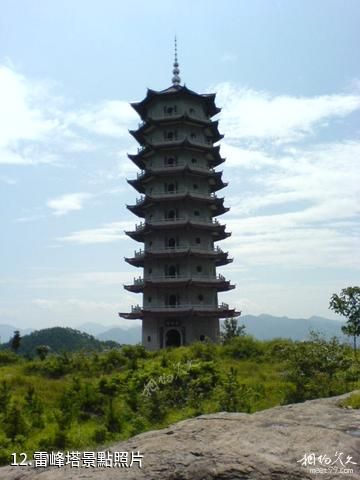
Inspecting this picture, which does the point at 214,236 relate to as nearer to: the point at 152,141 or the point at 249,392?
the point at 152,141

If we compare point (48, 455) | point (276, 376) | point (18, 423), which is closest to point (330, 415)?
point (48, 455)

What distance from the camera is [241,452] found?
5.40m

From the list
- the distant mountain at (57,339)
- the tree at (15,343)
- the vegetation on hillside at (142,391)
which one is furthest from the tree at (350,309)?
the distant mountain at (57,339)

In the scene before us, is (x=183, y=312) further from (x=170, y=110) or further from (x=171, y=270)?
(x=170, y=110)

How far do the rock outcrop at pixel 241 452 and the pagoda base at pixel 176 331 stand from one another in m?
29.0

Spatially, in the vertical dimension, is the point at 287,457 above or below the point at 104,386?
above

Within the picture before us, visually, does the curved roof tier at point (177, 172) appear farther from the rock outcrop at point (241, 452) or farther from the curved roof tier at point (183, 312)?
→ the rock outcrop at point (241, 452)

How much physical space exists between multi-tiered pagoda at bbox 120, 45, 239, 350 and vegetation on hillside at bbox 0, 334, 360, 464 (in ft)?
35.4

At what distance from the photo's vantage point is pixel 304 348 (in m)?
16.8

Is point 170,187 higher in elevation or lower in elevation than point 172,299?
higher

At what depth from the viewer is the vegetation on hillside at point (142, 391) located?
1359 cm

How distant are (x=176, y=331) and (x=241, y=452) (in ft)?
104

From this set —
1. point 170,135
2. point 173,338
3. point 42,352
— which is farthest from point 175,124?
point 42,352

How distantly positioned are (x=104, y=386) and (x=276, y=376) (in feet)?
26.0
